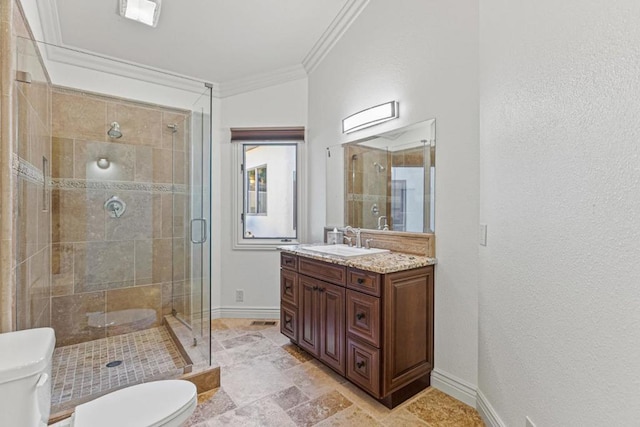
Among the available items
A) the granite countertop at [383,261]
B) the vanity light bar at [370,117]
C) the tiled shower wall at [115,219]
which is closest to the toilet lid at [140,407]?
the granite countertop at [383,261]

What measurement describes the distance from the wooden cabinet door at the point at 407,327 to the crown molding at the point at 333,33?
83.8 inches

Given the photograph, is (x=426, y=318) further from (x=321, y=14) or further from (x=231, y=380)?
(x=321, y=14)

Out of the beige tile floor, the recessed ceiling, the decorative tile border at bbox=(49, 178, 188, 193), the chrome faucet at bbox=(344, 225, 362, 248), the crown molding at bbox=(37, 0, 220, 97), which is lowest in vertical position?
the beige tile floor

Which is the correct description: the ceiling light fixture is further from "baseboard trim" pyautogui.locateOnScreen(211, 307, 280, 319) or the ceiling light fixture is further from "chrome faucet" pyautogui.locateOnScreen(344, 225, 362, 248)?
"baseboard trim" pyautogui.locateOnScreen(211, 307, 280, 319)

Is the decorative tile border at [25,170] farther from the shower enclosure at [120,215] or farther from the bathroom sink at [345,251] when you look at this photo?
the bathroom sink at [345,251]

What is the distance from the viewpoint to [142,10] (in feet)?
7.25

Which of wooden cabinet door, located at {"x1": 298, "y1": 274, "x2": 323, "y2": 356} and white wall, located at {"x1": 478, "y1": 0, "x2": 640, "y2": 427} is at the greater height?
white wall, located at {"x1": 478, "y1": 0, "x2": 640, "y2": 427}

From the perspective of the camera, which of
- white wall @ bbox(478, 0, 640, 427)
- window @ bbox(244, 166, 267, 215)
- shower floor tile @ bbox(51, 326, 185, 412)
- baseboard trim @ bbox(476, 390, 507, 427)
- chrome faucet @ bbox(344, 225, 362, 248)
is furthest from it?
window @ bbox(244, 166, 267, 215)

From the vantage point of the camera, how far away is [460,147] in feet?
6.25

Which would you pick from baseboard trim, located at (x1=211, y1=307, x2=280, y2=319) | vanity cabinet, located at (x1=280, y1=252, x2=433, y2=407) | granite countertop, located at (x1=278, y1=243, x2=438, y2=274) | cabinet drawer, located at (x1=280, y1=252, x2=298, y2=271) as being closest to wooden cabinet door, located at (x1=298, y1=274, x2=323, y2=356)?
vanity cabinet, located at (x1=280, y1=252, x2=433, y2=407)

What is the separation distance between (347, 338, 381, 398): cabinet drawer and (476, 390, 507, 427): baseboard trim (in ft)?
1.81

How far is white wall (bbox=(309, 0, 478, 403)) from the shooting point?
72.6 inches

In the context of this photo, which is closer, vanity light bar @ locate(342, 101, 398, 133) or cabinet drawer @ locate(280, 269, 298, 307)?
vanity light bar @ locate(342, 101, 398, 133)

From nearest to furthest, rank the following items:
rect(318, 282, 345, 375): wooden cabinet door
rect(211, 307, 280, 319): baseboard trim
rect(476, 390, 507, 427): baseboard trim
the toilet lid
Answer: the toilet lid → rect(476, 390, 507, 427): baseboard trim → rect(318, 282, 345, 375): wooden cabinet door → rect(211, 307, 280, 319): baseboard trim
